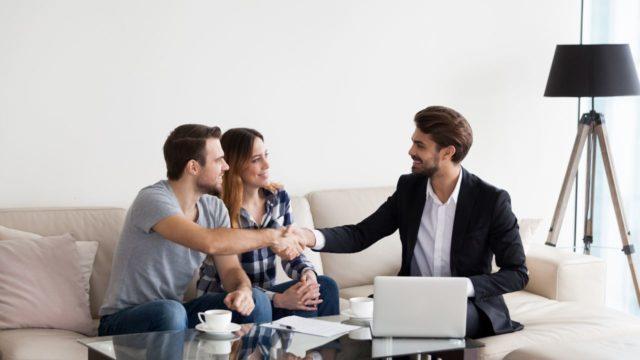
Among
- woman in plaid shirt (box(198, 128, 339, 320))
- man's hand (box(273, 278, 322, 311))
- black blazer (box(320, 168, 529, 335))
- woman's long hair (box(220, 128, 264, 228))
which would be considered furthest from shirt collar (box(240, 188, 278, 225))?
black blazer (box(320, 168, 529, 335))

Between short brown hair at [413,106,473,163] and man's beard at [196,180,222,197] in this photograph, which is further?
short brown hair at [413,106,473,163]

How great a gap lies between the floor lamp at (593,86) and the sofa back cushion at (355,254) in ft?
3.65

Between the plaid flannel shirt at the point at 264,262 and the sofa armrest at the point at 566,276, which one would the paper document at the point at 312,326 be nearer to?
the plaid flannel shirt at the point at 264,262

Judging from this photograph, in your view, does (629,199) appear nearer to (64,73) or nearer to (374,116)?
(374,116)

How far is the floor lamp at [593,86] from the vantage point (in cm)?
462

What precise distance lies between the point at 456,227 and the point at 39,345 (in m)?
1.44

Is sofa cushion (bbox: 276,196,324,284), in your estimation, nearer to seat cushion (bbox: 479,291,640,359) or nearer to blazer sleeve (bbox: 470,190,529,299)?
seat cushion (bbox: 479,291,640,359)

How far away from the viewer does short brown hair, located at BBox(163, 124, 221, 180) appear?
10.0 feet

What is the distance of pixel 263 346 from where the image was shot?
253 centimetres

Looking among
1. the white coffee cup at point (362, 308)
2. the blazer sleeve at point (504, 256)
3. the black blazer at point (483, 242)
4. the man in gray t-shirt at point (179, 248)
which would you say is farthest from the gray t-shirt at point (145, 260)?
the blazer sleeve at point (504, 256)

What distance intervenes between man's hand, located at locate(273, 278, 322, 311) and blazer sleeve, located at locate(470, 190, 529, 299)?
54cm

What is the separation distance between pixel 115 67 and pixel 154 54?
0.59ft

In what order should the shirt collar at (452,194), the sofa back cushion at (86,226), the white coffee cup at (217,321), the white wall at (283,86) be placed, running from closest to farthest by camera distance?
the white coffee cup at (217,321) < the shirt collar at (452,194) < the sofa back cushion at (86,226) < the white wall at (283,86)

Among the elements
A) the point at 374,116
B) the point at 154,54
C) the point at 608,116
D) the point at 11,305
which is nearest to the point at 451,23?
the point at 374,116
